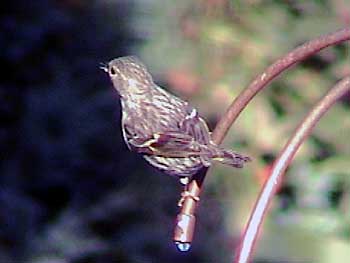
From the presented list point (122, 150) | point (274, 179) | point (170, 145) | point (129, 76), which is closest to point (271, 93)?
point (122, 150)

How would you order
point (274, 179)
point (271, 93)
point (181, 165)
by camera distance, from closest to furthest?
point (274, 179)
point (181, 165)
point (271, 93)

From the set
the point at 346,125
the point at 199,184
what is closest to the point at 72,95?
the point at 346,125

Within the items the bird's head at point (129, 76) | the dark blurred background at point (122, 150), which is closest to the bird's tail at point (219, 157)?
the bird's head at point (129, 76)

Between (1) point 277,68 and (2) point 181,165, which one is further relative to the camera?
(2) point 181,165

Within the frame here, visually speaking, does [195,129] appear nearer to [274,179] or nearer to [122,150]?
[274,179]

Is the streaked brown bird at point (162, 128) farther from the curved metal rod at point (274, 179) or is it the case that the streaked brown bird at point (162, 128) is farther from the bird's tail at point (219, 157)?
the curved metal rod at point (274, 179)

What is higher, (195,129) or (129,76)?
(129,76)
